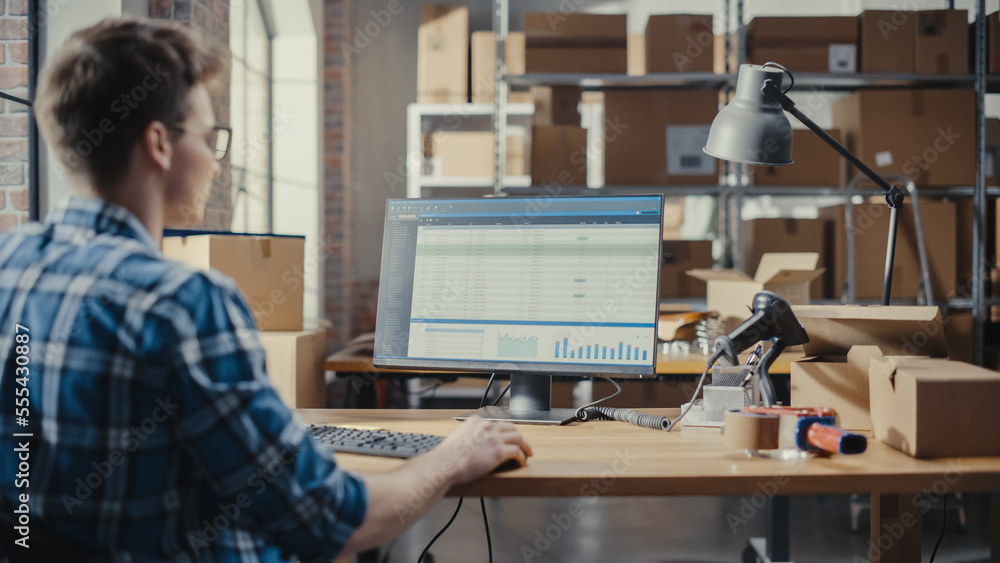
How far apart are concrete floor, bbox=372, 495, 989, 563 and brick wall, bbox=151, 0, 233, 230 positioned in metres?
1.40

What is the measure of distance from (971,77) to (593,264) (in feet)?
8.83

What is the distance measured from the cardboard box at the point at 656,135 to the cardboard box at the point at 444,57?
1.65 meters

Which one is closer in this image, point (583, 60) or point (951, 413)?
point (951, 413)

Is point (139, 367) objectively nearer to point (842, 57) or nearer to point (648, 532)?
point (648, 532)

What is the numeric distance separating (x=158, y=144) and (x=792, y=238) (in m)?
2.94

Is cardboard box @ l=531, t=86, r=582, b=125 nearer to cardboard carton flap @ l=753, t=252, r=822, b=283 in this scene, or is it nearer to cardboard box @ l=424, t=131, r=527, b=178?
cardboard box @ l=424, t=131, r=527, b=178

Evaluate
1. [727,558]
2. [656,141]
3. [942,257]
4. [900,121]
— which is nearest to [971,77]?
[900,121]

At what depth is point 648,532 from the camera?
2.78 metres

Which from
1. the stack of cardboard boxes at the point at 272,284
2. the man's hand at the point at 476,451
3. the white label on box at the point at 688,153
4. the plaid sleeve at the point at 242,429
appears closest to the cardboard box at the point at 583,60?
the white label on box at the point at 688,153

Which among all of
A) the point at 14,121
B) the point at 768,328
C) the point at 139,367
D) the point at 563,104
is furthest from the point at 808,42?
the point at 139,367

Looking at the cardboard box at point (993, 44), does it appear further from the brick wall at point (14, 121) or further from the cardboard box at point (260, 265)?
the brick wall at point (14, 121)

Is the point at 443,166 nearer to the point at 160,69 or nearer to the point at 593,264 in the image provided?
the point at 593,264

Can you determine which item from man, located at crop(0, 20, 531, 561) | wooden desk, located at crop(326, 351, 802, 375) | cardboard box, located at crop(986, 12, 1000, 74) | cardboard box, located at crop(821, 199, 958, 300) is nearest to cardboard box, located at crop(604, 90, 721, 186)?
cardboard box, located at crop(821, 199, 958, 300)

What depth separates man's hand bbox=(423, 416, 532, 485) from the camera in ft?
3.25
